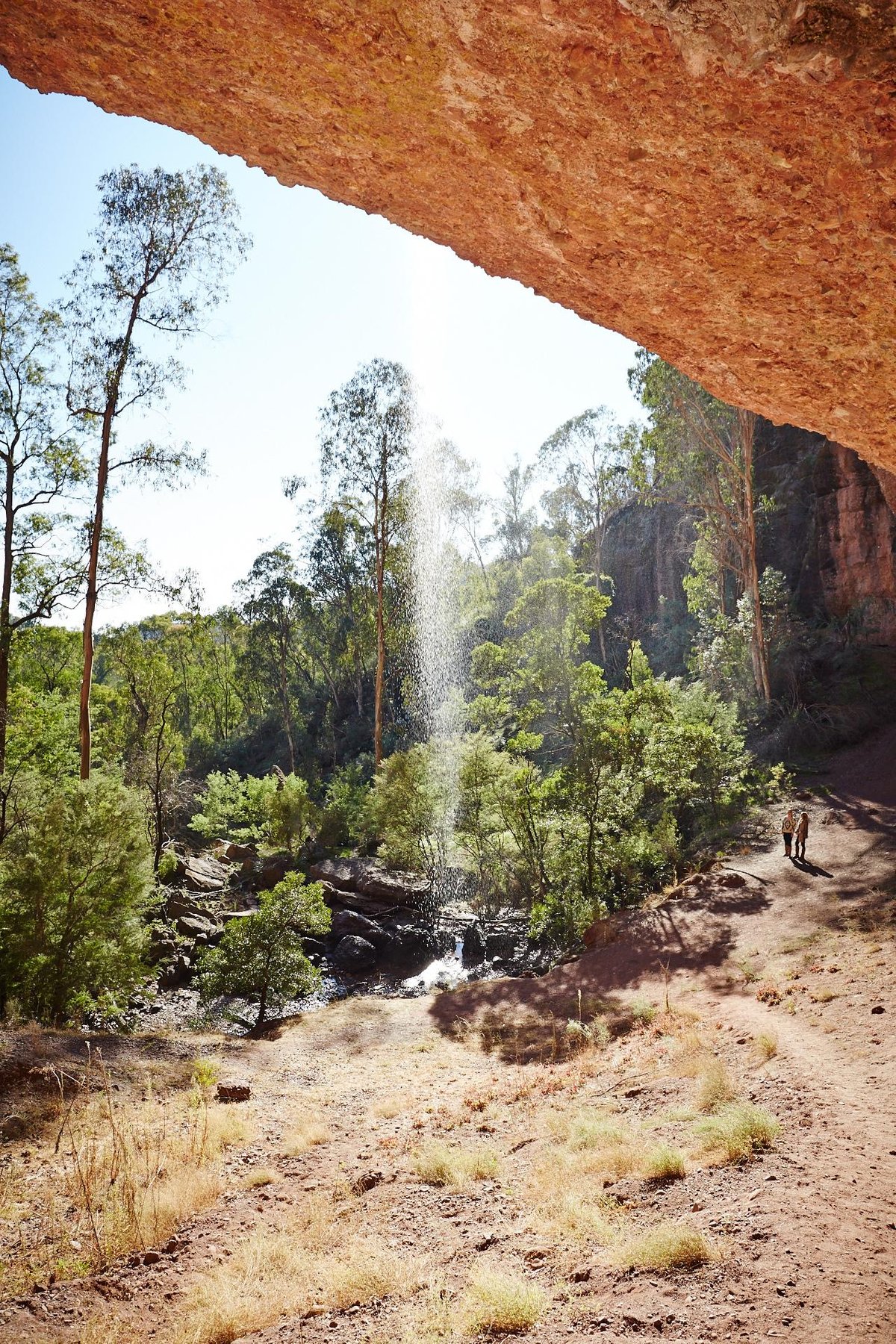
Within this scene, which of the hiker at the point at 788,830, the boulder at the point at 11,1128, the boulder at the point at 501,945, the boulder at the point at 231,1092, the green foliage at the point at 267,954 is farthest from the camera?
the boulder at the point at 501,945

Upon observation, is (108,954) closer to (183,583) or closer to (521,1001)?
(521,1001)

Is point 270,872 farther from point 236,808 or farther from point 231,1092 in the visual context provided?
point 231,1092

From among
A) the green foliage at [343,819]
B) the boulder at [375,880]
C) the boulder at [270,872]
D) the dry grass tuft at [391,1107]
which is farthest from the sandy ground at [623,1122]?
the green foliage at [343,819]

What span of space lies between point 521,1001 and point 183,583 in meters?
10.6

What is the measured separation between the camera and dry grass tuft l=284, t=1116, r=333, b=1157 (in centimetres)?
679

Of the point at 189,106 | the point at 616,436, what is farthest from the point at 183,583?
the point at 616,436

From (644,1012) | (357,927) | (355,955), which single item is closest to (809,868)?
(644,1012)

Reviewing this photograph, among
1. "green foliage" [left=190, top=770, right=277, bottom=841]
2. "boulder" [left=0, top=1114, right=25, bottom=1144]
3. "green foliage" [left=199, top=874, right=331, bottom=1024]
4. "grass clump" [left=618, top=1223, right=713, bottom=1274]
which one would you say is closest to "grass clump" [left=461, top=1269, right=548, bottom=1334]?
"grass clump" [left=618, top=1223, right=713, bottom=1274]

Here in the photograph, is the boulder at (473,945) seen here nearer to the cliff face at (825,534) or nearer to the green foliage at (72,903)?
the green foliage at (72,903)

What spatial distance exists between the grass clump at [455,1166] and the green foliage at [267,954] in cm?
583

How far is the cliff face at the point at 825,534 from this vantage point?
25891mm

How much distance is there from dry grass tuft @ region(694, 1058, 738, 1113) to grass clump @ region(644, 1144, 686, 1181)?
1.13 m

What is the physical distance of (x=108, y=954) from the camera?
1004cm

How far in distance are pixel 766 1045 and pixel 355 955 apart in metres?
11.6
